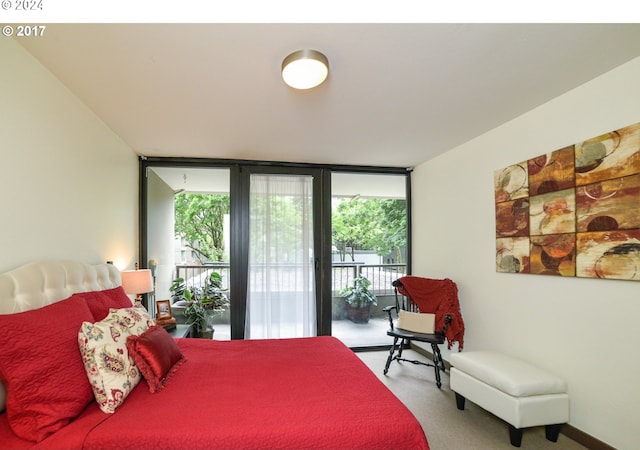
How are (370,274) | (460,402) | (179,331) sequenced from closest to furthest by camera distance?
(460,402) → (179,331) → (370,274)

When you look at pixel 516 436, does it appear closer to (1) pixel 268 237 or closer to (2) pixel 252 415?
(2) pixel 252 415

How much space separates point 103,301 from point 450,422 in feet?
9.01

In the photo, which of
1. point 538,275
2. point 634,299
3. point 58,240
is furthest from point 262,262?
point 634,299

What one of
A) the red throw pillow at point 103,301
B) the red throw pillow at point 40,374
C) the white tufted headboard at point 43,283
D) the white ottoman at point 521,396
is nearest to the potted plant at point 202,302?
the red throw pillow at point 103,301

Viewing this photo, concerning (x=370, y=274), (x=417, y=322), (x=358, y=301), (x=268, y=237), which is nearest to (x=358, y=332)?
(x=358, y=301)

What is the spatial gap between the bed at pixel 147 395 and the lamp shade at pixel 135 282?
918 millimetres

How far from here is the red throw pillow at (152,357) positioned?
64.0 inches

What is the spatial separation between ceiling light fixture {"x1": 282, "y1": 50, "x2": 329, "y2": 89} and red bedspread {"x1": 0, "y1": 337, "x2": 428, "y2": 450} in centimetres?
180

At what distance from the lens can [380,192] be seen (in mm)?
5691

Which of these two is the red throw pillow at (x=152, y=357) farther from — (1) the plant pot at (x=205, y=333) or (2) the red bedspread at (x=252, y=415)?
(1) the plant pot at (x=205, y=333)

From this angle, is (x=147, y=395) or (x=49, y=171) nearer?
(x=147, y=395)

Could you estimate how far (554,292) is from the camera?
2.30 m

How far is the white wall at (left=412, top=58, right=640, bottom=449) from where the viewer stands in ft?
6.16
